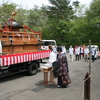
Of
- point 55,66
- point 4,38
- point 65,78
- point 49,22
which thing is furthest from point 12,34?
point 49,22

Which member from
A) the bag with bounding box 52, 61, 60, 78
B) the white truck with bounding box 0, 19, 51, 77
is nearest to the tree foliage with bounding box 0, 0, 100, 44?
the white truck with bounding box 0, 19, 51, 77

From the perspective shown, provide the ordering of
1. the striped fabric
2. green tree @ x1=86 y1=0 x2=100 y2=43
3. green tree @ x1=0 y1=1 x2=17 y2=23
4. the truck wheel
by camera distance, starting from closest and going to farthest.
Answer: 1. the striped fabric
2. the truck wheel
3. green tree @ x1=0 y1=1 x2=17 y2=23
4. green tree @ x1=86 y1=0 x2=100 y2=43

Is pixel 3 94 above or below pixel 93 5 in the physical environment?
below

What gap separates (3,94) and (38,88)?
1.50 m

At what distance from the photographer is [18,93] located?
5.23 metres

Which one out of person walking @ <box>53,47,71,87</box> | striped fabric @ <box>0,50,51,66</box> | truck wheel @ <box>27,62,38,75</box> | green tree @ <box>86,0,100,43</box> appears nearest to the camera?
person walking @ <box>53,47,71,87</box>

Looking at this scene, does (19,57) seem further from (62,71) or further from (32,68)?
(62,71)

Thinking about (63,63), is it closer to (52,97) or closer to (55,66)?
(55,66)

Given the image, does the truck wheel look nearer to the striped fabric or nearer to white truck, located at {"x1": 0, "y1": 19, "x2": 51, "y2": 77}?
white truck, located at {"x1": 0, "y1": 19, "x2": 51, "y2": 77}

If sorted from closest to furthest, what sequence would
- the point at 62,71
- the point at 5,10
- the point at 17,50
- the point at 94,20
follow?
the point at 62,71, the point at 17,50, the point at 5,10, the point at 94,20

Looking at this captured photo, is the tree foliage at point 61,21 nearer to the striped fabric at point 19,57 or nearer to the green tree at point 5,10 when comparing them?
the green tree at point 5,10

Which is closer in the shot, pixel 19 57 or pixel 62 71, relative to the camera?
pixel 62 71

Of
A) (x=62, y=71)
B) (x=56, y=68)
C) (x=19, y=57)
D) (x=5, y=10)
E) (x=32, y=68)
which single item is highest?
(x=5, y=10)

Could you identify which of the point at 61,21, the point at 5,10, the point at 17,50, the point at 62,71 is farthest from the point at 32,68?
the point at 61,21
